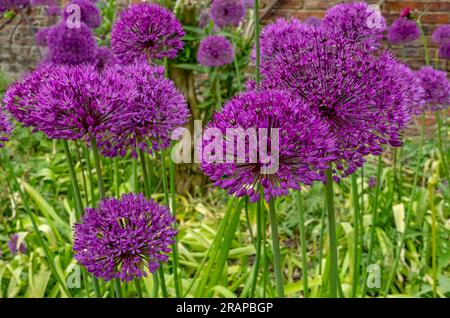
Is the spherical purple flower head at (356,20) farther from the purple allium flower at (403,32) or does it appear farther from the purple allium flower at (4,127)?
the purple allium flower at (403,32)

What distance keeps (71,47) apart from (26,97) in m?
0.55

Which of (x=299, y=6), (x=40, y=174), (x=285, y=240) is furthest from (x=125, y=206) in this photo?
(x=299, y=6)

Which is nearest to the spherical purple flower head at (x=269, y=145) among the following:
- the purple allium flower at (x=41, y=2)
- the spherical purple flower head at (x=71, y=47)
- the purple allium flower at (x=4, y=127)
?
the purple allium flower at (x=4, y=127)

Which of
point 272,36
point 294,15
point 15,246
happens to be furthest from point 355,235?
point 294,15

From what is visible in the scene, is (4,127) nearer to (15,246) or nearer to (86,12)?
(86,12)

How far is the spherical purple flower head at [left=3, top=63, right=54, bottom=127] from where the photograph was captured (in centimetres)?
71

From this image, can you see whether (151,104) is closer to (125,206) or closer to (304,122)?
(125,206)

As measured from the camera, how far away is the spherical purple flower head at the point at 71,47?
123 centimetres

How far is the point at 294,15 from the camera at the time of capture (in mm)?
3346

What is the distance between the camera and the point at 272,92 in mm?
592

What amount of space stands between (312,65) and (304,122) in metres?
0.10

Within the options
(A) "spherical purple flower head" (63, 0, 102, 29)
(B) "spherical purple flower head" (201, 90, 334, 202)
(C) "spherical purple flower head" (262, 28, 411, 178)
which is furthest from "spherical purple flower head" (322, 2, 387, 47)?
(A) "spherical purple flower head" (63, 0, 102, 29)

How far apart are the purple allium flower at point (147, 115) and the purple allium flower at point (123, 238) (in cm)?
10

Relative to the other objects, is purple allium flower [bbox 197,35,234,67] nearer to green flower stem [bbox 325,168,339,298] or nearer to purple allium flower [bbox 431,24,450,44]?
purple allium flower [bbox 431,24,450,44]
